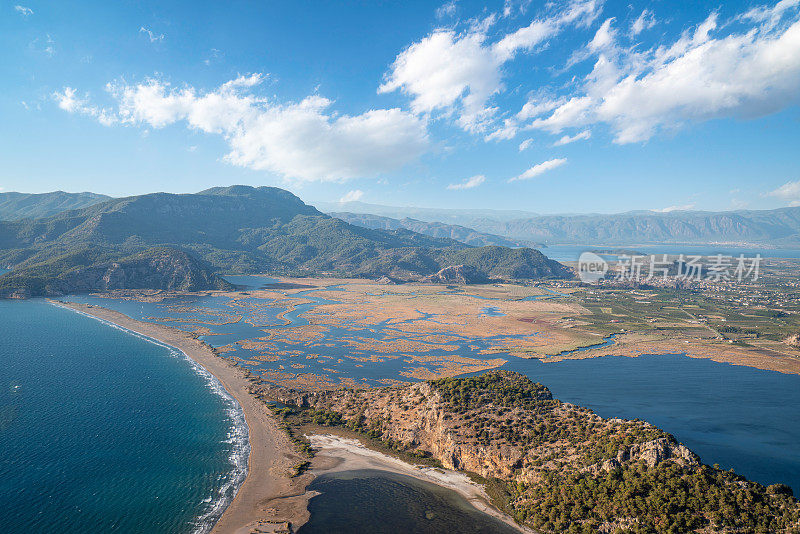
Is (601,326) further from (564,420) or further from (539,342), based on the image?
(564,420)

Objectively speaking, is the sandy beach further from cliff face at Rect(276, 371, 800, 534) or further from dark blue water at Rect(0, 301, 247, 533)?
cliff face at Rect(276, 371, 800, 534)

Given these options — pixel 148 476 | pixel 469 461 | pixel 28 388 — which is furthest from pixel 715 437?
pixel 28 388

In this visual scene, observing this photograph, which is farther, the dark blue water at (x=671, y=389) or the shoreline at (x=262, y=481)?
the dark blue water at (x=671, y=389)

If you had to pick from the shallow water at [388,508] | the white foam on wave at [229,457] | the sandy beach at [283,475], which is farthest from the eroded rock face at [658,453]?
the white foam on wave at [229,457]

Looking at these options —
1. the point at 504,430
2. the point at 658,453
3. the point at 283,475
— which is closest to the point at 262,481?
the point at 283,475

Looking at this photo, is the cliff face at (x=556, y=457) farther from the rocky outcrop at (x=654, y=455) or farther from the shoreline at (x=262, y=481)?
the shoreline at (x=262, y=481)

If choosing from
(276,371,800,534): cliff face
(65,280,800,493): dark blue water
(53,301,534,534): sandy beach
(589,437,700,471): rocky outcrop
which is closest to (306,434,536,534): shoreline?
(53,301,534,534): sandy beach

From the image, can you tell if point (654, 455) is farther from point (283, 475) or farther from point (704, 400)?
point (704, 400)
